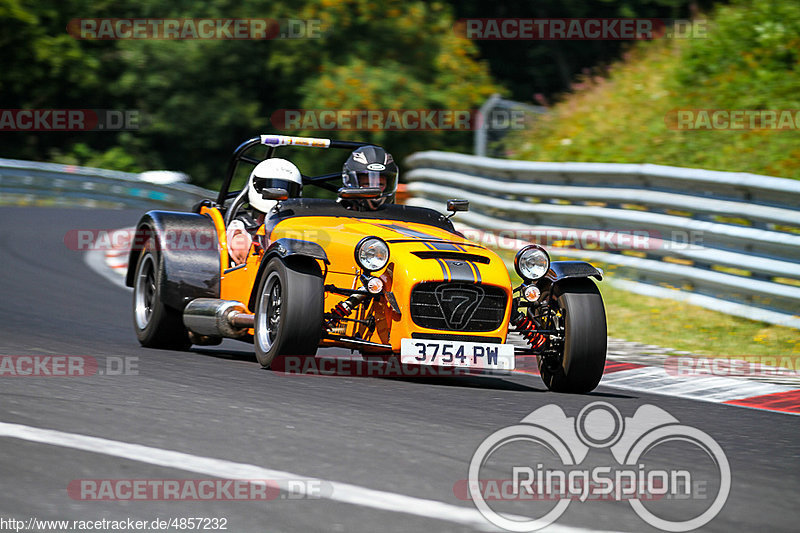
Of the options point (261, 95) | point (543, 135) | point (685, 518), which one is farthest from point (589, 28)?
point (685, 518)

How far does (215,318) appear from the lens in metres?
8.81

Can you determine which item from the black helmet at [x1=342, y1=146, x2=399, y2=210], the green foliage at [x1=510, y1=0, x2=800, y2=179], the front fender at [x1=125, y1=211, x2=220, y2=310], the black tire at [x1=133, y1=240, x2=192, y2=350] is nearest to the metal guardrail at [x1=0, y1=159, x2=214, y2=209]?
the green foliage at [x1=510, y1=0, x2=800, y2=179]

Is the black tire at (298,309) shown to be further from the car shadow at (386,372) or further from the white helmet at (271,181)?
the white helmet at (271,181)

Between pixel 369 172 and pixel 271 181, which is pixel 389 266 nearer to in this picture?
pixel 369 172

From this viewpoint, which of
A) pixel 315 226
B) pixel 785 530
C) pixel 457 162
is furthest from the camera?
pixel 457 162

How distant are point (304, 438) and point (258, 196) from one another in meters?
4.25

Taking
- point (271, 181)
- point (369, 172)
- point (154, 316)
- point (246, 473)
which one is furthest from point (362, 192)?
point (246, 473)

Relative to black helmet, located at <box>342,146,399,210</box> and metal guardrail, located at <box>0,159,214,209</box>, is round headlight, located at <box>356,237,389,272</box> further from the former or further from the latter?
metal guardrail, located at <box>0,159,214,209</box>

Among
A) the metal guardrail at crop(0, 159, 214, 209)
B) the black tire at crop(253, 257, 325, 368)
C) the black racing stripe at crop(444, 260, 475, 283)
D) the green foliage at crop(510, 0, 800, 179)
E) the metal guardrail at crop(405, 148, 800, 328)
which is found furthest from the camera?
the metal guardrail at crop(0, 159, 214, 209)

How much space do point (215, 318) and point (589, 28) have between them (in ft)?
74.7

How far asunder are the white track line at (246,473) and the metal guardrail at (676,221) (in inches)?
249

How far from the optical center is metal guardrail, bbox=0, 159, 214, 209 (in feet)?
84.2

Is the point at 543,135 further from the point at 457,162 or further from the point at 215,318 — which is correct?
the point at 215,318

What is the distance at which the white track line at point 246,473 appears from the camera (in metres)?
4.39
